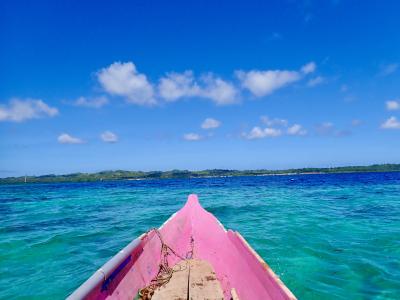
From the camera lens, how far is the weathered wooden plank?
15.4 feet

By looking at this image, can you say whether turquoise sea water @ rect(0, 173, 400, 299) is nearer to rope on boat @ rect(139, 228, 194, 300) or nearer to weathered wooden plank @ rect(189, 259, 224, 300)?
weathered wooden plank @ rect(189, 259, 224, 300)

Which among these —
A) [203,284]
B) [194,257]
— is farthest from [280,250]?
[203,284]

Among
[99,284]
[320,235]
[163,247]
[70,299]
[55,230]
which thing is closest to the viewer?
[70,299]

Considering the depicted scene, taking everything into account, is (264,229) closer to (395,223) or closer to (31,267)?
(395,223)

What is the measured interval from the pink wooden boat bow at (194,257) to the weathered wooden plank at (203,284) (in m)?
0.34

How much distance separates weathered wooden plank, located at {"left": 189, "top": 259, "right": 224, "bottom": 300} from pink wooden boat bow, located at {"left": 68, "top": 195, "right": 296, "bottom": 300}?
0.34 m

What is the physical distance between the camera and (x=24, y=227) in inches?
630

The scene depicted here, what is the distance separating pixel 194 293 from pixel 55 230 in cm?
1241

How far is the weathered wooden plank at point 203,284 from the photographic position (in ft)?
15.4

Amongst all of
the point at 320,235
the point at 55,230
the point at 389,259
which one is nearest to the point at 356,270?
Answer: the point at 389,259

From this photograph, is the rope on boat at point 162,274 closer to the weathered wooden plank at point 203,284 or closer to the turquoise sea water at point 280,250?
the weathered wooden plank at point 203,284

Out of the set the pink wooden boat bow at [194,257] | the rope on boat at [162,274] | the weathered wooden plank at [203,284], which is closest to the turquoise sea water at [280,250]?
the pink wooden boat bow at [194,257]

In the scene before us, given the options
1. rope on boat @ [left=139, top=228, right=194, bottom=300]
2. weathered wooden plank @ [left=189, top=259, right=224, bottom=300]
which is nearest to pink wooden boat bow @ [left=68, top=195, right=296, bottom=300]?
rope on boat @ [left=139, top=228, right=194, bottom=300]

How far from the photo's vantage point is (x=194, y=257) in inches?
277
